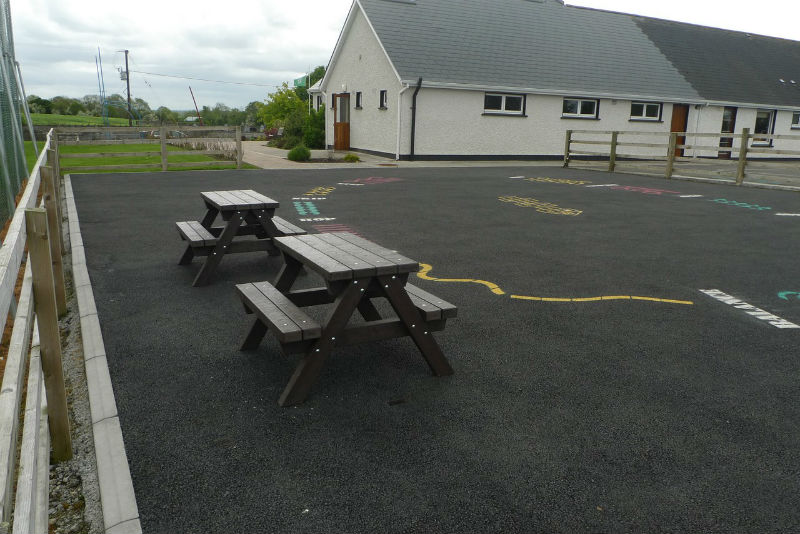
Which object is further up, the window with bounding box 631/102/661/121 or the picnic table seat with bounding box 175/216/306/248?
the window with bounding box 631/102/661/121

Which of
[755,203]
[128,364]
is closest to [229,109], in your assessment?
[755,203]

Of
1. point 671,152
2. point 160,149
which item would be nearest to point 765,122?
point 671,152

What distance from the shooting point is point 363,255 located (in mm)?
4078

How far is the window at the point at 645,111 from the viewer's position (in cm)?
2700

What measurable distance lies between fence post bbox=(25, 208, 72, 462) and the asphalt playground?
1.17ft

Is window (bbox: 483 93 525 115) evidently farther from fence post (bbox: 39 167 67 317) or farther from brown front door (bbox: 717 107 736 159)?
fence post (bbox: 39 167 67 317)

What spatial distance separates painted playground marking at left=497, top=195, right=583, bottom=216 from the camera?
37.8ft

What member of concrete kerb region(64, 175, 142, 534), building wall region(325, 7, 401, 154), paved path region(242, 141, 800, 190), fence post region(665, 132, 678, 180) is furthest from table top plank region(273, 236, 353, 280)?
building wall region(325, 7, 401, 154)

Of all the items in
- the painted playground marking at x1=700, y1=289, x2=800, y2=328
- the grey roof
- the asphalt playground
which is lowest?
the asphalt playground

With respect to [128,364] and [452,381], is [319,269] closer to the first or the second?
[452,381]

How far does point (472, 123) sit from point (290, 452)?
22.1 metres

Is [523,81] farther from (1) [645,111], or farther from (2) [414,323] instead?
(2) [414,323]

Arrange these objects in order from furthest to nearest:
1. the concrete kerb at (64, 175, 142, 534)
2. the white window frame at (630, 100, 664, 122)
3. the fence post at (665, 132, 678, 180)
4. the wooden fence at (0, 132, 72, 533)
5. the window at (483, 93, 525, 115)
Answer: the white window frame at (630, 100, 664, 122) < the window at (483, 93, 525, 115) < the fence post at (665, 132, 678, 180) < the concrete kerb at (64, 175, 142, 534) < the wooden fence at (0, 132, 72, 533)

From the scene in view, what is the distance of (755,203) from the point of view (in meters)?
13.4
